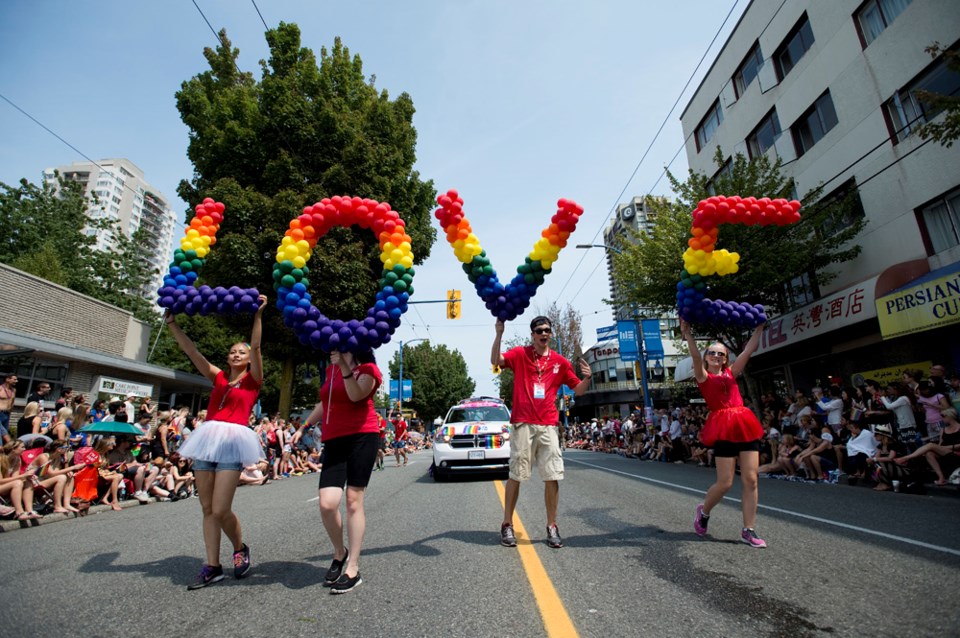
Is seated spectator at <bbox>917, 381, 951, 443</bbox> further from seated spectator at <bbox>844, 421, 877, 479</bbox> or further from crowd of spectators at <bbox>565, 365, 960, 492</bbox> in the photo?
seated spectator at <bbox>844, 421, 877, 479</bbox>

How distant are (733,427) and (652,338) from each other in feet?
55.8

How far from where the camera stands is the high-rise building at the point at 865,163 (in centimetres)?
1116

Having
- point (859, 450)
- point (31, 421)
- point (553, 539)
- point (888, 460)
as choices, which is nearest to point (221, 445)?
point (553, 539)

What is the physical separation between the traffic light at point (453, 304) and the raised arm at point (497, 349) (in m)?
14.1

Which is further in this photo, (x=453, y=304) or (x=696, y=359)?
(x=453, y=304)

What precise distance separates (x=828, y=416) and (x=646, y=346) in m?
10.1

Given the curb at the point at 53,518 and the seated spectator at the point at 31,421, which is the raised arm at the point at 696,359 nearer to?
the curb at the point at 53,518

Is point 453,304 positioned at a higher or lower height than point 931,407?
higher

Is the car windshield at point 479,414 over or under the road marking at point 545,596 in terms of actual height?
over

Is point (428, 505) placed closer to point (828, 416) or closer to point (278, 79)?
point (828, 416)

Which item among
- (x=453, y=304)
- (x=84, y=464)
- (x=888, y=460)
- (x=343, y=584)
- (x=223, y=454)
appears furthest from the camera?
(x=453, y=304)

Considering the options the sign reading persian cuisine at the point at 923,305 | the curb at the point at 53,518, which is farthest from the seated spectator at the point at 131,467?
the sign reading persian cuisine at the point at 923,305

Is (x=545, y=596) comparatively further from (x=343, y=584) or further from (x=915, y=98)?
(x=915, y=98)

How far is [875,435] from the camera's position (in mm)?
8711
